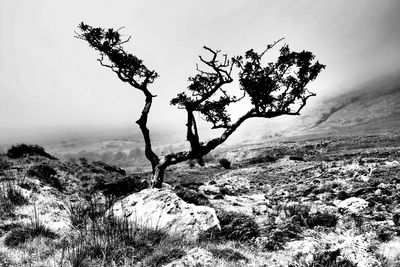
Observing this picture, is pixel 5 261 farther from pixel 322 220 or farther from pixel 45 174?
pixel 45 174

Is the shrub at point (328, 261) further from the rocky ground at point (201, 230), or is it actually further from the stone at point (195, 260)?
the stone at point (195, 260)

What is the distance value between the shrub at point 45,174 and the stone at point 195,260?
12.5m

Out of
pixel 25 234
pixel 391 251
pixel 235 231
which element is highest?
pixel 25 234

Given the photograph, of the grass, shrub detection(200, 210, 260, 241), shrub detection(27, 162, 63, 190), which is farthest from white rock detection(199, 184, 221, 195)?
the grass

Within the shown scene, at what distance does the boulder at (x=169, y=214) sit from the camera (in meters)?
6.82

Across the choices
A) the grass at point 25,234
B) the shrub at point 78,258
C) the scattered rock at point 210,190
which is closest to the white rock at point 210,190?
the scattered rock at point 210,190

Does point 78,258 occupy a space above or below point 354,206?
above

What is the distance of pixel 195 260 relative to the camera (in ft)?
15.1

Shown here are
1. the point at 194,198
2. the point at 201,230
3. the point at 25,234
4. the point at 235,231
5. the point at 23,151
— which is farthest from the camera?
the point at 23,151

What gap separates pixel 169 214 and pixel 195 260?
9.96 ft

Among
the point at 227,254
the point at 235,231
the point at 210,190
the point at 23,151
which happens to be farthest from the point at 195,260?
the point at 23,151

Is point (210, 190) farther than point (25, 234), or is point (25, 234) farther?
point (210, 190)

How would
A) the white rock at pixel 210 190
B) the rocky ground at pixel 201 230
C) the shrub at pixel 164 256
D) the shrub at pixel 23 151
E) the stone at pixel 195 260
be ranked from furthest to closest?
the shrub at pixel 23 151 → the white rock at pixel 210 190 → the rocky ground at pixel 201 230 → the shrub at pixel 164 256 → the stone at pixel 195 260

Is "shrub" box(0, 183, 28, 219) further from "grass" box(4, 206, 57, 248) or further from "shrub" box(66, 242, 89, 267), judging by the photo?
"shrub" box(66, 242, 89, 267)
